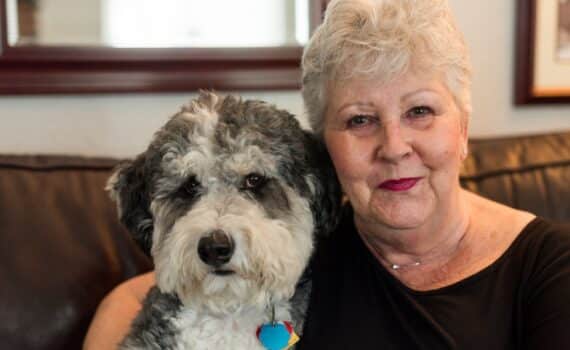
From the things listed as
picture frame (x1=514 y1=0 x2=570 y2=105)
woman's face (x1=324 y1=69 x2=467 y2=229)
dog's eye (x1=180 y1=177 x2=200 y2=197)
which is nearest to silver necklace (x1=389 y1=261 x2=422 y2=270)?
woman's face (x1=324 y1=69 x2=467 y2=229)

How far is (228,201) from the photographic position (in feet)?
4.08

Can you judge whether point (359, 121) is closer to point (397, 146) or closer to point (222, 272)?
point (397, 146)

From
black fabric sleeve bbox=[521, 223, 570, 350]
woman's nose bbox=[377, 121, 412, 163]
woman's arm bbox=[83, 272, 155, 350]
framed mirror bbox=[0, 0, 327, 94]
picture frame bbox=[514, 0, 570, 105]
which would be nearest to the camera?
black fabric sleeve bbox=[521, 223, 570, 350]

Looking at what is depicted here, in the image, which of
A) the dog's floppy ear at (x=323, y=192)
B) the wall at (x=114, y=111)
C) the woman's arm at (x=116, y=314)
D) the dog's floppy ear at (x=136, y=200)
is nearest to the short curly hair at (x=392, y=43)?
the dog's floppy ear at (x=323, y=192)

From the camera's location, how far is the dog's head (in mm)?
1178

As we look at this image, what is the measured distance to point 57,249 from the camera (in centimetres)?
158

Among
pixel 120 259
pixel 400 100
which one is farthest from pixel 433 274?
pixel 120 259

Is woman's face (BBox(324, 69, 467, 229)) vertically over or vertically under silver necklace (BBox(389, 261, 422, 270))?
over

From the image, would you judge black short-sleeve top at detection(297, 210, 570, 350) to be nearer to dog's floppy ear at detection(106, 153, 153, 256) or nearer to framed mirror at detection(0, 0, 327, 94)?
dog's floppy ear at detection(106, 153, 153, 256)

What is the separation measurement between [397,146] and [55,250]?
34.5 inches

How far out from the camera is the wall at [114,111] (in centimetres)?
194

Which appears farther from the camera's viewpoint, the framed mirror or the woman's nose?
the framed mirror

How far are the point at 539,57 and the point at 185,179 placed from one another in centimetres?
153

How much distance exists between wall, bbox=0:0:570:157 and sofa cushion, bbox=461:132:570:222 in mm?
491
